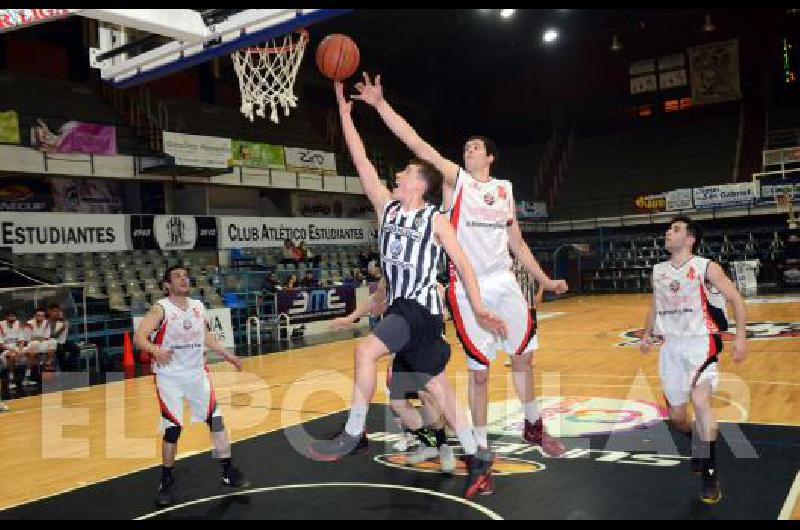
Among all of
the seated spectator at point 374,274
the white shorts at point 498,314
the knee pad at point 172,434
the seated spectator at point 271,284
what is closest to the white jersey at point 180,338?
the knee pad at point 172,434

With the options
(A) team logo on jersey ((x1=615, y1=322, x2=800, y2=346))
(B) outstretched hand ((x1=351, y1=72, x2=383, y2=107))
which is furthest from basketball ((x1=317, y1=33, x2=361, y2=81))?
(A) team logo on jersey ((x1=615, y1=322, x2=800, y2=346))

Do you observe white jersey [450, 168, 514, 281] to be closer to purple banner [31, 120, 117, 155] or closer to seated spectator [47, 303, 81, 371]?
seated spectator [47, 303, 81, 371]

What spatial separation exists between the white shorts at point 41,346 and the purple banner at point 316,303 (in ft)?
16.6

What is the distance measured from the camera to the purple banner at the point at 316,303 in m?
15.8

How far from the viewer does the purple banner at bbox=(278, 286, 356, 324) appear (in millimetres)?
15750

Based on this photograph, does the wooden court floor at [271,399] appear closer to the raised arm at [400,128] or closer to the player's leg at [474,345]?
the player's leg at [474,345]

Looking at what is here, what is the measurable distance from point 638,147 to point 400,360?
25666mm

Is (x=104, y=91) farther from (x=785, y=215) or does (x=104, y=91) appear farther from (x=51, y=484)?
(x=785, y=215)

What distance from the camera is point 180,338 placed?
4695 mm

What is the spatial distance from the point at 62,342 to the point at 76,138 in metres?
5.47

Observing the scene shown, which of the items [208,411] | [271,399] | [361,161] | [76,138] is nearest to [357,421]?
[208,411]

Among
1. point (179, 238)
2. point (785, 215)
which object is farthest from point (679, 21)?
point (179, 238)

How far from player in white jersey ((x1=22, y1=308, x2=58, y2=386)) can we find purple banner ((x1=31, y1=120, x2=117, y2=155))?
4759mm

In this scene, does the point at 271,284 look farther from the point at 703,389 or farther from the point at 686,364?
the point at 703,389
